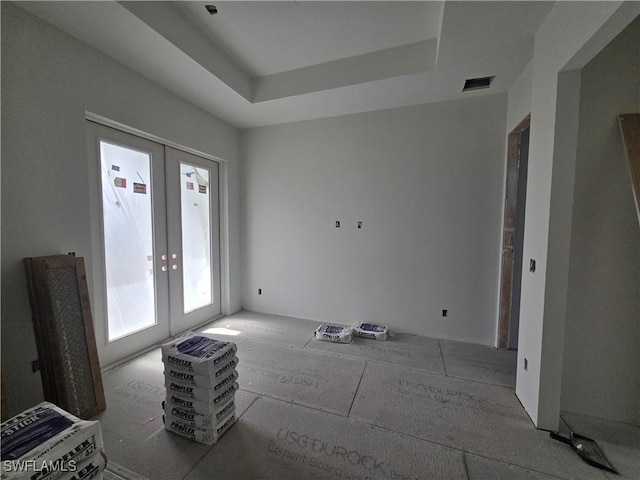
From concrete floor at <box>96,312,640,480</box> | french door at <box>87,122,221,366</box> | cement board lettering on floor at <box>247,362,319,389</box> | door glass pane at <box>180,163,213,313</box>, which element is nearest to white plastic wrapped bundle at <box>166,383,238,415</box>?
concrete floor at <box>96,312,640,480</box>

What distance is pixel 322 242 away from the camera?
368cm

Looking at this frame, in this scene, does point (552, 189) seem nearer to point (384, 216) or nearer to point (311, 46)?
point (384, 216)

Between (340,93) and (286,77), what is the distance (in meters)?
0.70

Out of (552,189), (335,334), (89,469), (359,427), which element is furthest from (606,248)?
(89,469)

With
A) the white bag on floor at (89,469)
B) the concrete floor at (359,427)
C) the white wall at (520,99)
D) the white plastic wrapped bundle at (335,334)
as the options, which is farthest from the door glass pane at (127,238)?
the white wall at (520,99)

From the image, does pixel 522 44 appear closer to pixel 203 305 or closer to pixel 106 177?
pixel 106 177

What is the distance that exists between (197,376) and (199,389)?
0.10m

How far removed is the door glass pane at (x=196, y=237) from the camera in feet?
10.8

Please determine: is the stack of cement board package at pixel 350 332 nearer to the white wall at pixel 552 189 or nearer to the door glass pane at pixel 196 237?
the white wall at pixel 552 189

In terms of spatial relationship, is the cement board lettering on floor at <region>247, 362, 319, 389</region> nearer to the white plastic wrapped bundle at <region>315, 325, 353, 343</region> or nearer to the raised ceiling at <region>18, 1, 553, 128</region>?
the white plastic wrapped bundle at <region>315, 325, 353, 343</region>

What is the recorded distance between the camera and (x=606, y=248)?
176cm

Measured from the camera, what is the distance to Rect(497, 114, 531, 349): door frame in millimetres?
2764

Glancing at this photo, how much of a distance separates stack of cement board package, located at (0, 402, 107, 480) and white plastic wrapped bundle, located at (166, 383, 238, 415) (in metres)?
0.49

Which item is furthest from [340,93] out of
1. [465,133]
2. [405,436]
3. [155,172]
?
[405,436]
